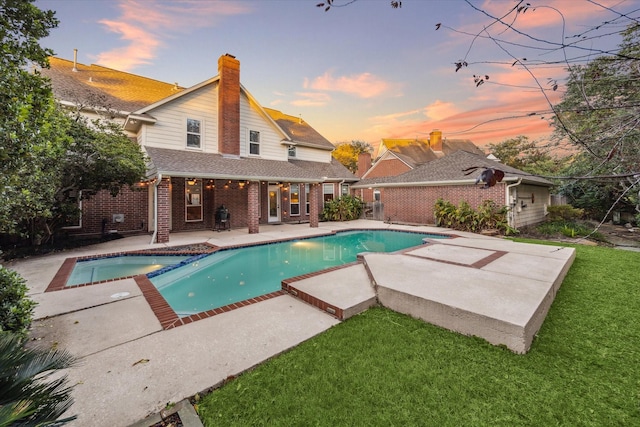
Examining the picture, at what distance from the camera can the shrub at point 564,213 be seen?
14828 mm

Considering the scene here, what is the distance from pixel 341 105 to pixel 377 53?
9234 mm

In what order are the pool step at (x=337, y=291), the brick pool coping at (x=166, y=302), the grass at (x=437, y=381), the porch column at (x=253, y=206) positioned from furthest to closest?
1. the porch column at (x=253, y=206)
2. the pool step at (x=337, y=291)
3. the brick pool coping at (x=166, y=302)
4. the grass at (x=437, y=381)

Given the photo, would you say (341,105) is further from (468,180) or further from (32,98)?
(32,98)

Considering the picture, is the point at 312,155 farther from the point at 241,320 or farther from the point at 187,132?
the point at 241,320

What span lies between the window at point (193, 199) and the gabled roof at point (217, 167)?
5.53ft

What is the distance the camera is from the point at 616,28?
2199mm

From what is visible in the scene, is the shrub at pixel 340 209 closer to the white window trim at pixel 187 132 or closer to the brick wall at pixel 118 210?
the white window trim at pixel 187 132

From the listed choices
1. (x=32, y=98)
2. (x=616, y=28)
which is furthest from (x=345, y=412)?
(x=32, y=98)

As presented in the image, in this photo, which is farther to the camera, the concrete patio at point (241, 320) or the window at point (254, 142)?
the window at point (254, 142)

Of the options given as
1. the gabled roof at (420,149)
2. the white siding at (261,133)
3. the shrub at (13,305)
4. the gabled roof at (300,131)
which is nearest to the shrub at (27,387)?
the shrub at (13,305)

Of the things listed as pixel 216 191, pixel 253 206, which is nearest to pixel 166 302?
pixel 253 206

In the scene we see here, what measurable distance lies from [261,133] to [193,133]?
3588mm

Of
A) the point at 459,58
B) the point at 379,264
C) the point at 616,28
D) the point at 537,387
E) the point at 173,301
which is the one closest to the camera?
the point at 616,28

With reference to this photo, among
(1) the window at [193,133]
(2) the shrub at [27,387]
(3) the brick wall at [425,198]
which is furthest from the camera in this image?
(3) the brick wall at [425,198]
